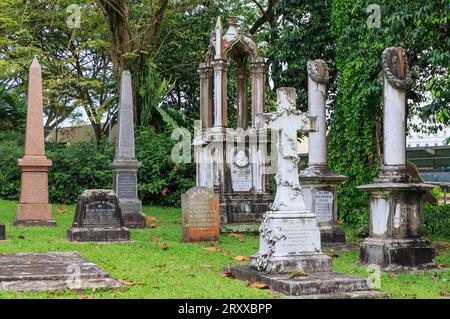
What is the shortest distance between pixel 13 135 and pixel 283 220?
16.1 m

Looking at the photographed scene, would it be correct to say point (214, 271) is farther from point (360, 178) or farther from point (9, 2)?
point (9, 2)

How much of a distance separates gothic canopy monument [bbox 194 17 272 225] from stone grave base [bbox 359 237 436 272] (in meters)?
5.60

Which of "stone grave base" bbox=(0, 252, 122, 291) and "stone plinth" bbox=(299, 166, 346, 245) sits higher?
"stone plinth" bbox=(299, 166, 346, 245)

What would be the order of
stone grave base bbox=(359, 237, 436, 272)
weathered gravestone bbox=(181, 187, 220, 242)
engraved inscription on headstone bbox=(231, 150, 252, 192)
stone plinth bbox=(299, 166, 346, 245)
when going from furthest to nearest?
engraved inscription on headstone bbox=(231, 150, 252, 192) < stone plinth bbox=(299, 166, 346, 245) < weathered gravestone bbox=(181, 187, 220, 242) < stone grave base bbox=(359, 237, 436, 272)

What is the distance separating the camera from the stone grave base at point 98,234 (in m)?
12.7

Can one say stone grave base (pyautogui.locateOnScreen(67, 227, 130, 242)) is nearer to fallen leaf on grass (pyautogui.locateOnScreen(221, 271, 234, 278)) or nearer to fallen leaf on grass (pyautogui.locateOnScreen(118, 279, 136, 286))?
fallen leaf on grass (pyautogui.locateOnScreen(221, 271, 234, 278))

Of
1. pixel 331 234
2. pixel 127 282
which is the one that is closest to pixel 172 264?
pixel 127 282

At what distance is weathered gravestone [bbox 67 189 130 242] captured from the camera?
12.8m

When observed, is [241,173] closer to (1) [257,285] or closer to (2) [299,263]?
(2) [299,263]

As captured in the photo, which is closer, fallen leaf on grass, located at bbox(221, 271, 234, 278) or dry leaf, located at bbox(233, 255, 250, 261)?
fallen leaf on grass, located at bbox(221, 271, 234, 278)

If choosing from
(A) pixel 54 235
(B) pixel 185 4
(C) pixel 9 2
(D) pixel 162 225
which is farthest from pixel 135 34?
(A) pixel 54 235

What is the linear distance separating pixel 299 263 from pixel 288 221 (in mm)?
589

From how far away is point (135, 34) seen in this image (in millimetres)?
24781

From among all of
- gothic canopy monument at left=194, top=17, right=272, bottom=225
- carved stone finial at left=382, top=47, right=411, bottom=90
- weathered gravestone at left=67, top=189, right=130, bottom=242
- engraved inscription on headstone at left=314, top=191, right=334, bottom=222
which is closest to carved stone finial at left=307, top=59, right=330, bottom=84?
engraved inscription on headstone at left=314, top=191, right=334, bottom=222
